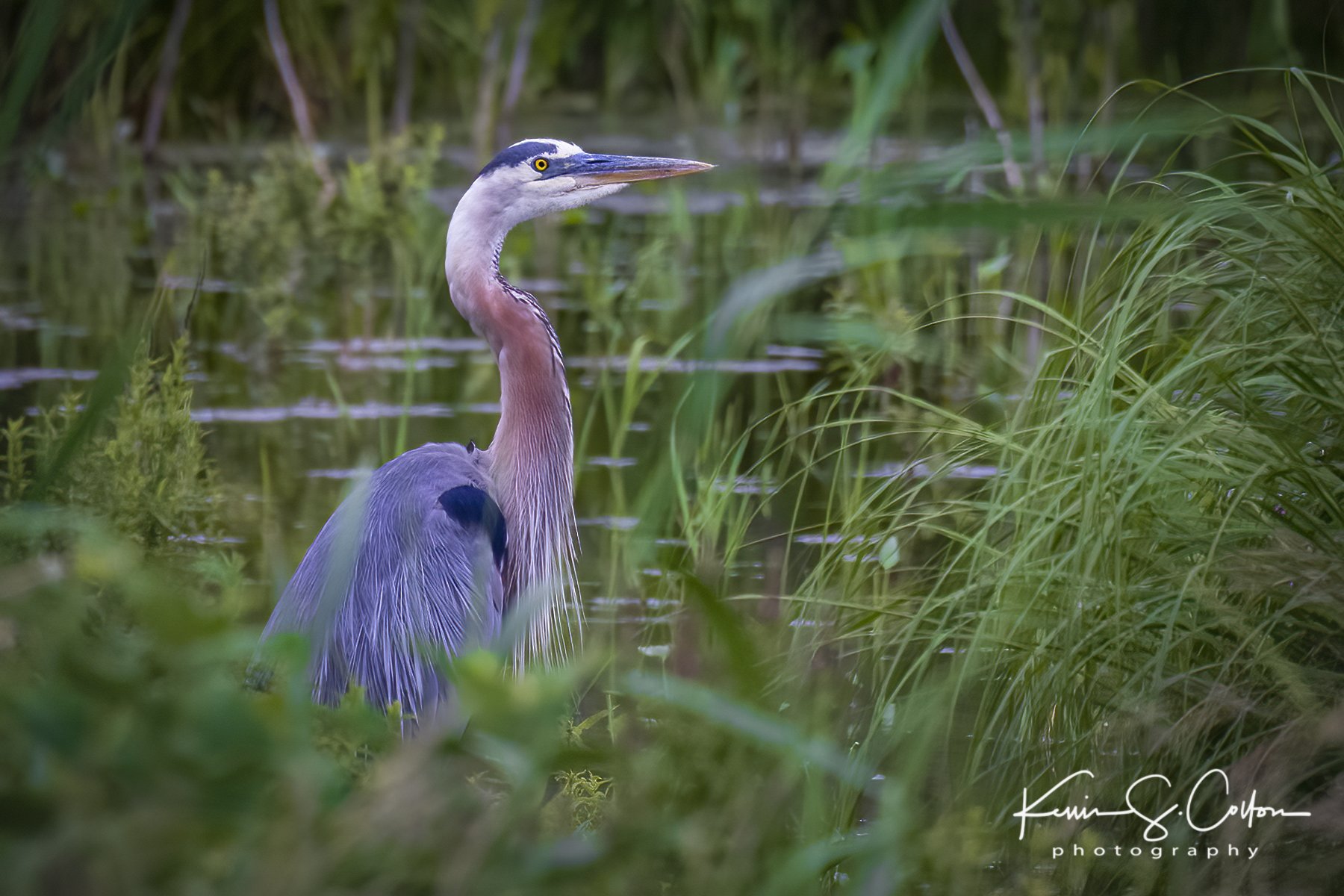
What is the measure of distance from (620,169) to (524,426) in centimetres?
69

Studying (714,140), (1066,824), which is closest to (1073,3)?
(714,140)

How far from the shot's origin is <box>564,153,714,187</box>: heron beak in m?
3.50

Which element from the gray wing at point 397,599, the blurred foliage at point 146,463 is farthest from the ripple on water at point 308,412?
the gray wing at point 397,599

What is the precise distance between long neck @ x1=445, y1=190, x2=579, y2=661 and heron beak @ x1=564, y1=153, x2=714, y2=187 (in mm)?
255

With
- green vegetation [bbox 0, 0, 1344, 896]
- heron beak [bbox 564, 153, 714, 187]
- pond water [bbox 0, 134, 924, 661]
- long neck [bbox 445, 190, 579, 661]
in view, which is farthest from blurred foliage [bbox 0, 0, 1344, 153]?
long neck [bbox 445, 190, 579, 661]

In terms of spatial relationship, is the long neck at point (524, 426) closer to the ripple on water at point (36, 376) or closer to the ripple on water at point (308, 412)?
the ripple on water at point (308, 412)

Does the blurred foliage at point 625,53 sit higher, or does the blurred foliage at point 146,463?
the blurred foliage at point 625,53

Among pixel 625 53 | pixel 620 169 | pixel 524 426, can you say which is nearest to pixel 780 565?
pixel 524 426

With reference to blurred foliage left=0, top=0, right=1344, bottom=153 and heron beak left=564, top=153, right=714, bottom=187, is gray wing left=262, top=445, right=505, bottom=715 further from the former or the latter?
blurred foliage left=0, top=0, right=1344, bottom=153

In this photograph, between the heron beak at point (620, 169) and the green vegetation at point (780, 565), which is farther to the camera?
the heron beak at point (620, 169)

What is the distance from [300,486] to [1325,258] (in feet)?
8.96

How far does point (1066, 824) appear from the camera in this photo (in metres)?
2.07

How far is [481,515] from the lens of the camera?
3041mm

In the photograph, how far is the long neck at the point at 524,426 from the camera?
10.5 ft
